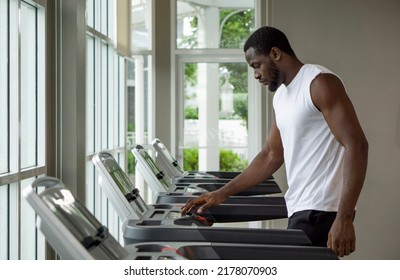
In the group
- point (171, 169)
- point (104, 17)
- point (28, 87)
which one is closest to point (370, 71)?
point (104, 17)

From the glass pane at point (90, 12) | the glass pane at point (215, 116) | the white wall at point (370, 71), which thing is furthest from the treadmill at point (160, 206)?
the glass pane at point (215, 116)

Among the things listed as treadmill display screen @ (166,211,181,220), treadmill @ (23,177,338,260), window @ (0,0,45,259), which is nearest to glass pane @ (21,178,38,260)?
window @ (0,0,45,259)

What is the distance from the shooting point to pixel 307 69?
2.71m

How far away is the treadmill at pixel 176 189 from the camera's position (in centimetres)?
357

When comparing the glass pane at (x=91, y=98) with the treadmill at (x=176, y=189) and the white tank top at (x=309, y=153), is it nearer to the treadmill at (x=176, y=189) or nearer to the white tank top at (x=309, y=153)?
the treadmill at (x=176, y=189)

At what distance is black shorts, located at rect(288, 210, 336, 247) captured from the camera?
263 centimetres

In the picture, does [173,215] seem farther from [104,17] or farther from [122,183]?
[104,17]

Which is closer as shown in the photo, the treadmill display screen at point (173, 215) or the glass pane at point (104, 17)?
the treadmill display screen at point (173, 215)

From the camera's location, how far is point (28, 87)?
3.59 meters

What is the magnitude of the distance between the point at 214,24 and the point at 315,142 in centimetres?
486

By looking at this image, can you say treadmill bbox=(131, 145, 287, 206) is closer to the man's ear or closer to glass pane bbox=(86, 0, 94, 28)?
the man's ear

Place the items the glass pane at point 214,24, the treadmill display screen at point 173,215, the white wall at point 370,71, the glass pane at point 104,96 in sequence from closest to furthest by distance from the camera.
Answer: the treadmill display screen at point 173,215, the glass pane at point 104,96, the white wall at point 370,71, the glass pane at point 214,24

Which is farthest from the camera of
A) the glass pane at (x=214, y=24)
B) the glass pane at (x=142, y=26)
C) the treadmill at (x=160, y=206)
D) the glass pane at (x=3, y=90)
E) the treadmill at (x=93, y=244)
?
the glass pane at (x=214, y=24)
